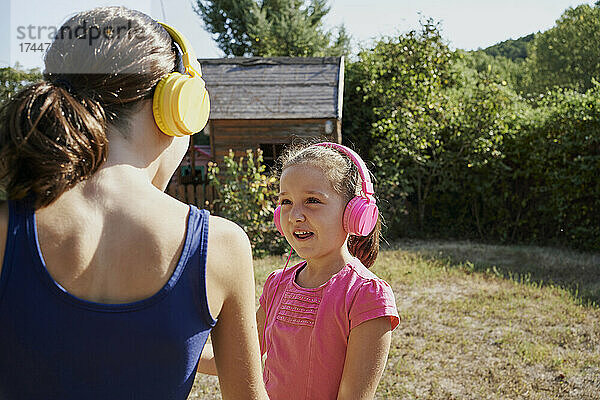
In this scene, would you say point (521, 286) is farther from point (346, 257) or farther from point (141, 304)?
point (141, 304)

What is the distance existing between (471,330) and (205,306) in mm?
4833

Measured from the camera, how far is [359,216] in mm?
1906

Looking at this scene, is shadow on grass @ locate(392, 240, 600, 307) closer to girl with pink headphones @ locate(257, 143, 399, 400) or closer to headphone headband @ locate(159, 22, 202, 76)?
girl with pink headphones @ locate(257, 143, 399, 400)

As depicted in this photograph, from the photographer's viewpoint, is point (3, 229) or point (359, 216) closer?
point (3, 229)

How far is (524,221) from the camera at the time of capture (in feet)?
34.7

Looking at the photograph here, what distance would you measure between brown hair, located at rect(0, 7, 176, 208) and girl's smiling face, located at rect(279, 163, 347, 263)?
840 mm

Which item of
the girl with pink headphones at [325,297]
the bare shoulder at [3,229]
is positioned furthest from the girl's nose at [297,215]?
the bare shoulder at [3,229]

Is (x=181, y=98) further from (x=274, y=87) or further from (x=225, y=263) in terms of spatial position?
(x=274, y=87)

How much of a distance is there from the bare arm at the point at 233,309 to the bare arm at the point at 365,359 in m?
0.54

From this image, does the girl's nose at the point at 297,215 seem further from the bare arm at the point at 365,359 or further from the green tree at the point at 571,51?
the green tree at the point at 571,51

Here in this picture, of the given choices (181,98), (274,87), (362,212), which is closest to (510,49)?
(274,87)

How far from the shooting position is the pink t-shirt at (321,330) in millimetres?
1803

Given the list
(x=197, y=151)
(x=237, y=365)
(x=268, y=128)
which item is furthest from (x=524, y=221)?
(x=237, y=365)

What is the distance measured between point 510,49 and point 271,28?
3664cm
